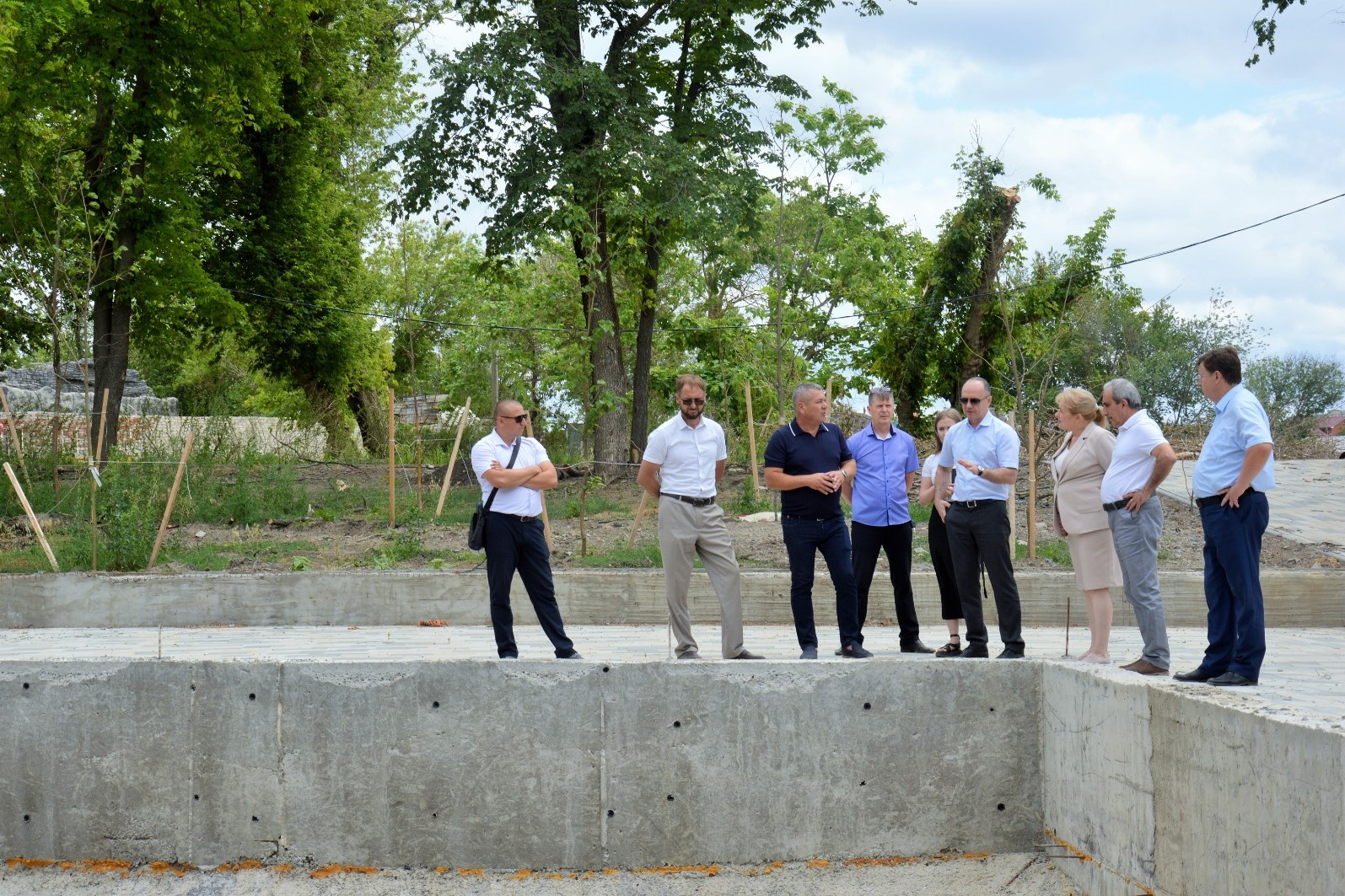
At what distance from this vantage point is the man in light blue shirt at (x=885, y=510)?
8.45m

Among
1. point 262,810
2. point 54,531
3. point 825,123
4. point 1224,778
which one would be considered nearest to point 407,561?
point 54,531

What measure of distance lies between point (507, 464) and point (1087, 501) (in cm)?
356

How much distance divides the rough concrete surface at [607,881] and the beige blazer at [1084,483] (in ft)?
6.25

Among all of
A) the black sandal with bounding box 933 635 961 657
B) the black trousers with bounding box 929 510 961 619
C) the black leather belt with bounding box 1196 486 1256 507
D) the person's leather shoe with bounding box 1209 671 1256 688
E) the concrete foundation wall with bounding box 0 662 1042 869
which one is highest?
the black leather belt with bounding box 1196 486 1256 507

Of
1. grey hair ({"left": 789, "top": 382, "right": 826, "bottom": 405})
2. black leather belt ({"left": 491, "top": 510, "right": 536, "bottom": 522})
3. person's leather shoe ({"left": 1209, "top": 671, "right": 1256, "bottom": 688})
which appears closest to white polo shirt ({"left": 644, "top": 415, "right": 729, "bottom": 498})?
grey hair ({"left": 789, "top": 382, "right": 826, "bottom": 405})

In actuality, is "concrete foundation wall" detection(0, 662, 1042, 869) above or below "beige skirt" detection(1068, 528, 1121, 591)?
below

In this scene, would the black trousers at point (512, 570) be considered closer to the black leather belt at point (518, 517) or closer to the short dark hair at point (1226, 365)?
the black leather belt at point (518, 517)

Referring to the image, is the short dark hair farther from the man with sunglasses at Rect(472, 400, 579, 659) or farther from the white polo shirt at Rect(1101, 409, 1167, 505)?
the man with sunglasses at Rect(472, 400, 579, 659)

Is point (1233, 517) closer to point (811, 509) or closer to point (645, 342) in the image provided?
point (811, 509)

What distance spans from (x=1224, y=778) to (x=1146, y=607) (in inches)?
68.1

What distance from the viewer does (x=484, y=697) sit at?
283 inches

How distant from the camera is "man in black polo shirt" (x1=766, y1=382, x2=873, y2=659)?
8.03 meters

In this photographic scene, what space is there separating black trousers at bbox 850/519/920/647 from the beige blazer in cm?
118

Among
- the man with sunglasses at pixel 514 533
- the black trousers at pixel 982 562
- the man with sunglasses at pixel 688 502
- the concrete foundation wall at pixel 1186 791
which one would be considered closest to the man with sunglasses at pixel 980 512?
the black trousers at pixel 982 562
